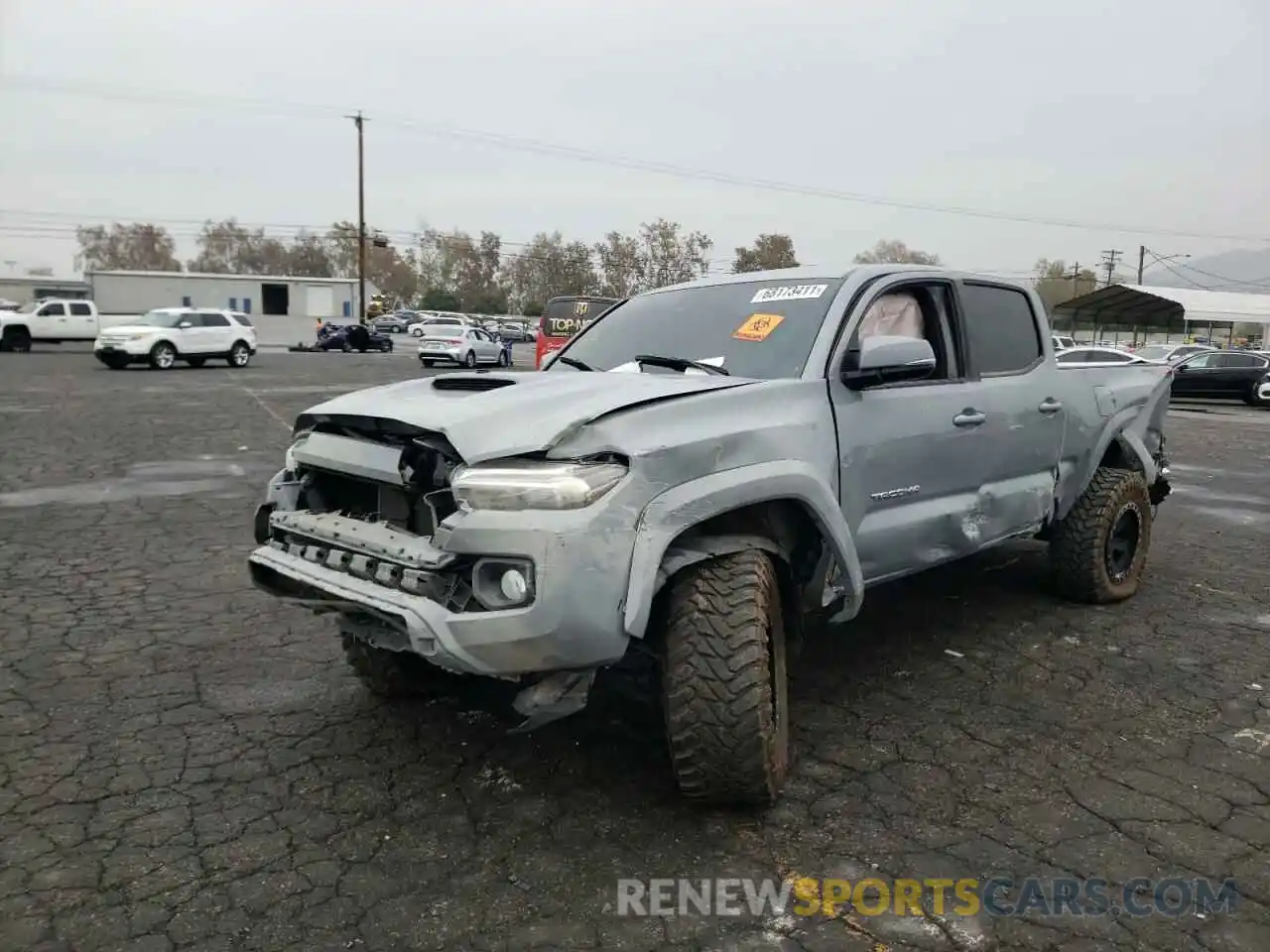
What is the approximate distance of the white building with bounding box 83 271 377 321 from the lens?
159 feet

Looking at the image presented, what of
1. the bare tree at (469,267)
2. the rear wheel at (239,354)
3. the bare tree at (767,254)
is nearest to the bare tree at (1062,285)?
the bare tree at (767,254)

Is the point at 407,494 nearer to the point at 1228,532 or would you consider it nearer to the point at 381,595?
the point at 381,595

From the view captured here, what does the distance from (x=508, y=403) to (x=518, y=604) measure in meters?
0.71

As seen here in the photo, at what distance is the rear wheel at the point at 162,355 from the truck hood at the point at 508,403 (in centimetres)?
2544

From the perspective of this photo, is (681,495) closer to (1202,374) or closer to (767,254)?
(1202,374)

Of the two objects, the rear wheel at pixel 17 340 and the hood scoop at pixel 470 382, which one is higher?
the hood scoop at pixel 470 382

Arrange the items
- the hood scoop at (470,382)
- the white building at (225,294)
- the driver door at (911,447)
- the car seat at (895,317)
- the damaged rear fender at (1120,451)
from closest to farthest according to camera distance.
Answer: the hood scoop at (470,382) → the driver door at (911,447) → the car seat at (895,317) → the damaged rear fender at (1120,451) → the white building at (225,294)

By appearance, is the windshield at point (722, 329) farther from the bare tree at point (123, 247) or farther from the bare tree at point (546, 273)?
the bare tree at point (123, 247)

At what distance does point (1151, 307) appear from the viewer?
42.6 meters

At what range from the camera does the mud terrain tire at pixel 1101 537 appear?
5.00 metres

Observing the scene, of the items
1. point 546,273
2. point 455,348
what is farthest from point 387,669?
point 546,273

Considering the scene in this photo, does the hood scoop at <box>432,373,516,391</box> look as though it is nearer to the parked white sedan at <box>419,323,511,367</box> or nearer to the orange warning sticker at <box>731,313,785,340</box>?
the orange warning sticker at <box>731,313,785,340</box>

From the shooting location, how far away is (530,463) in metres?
2.68

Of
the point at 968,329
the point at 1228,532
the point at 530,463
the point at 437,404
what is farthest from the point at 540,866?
the point at 1228,532
